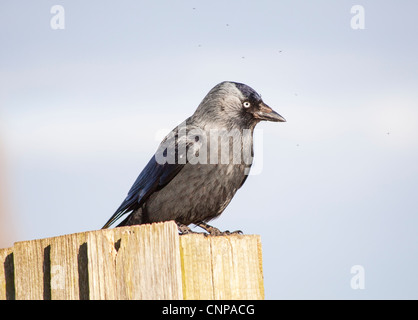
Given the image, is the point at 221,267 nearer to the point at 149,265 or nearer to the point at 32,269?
the point at 149,265

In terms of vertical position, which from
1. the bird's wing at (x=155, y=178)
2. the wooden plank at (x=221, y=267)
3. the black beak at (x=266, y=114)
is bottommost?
the wooden plank at (x=221, y=267)

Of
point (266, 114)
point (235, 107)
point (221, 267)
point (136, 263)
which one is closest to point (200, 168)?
point (235, 107)

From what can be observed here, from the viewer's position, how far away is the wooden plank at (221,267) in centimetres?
313

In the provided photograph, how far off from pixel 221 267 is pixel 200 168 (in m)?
2.98

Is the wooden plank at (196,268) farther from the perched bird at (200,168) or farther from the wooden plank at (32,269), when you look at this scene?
the perched bird at (200,168)

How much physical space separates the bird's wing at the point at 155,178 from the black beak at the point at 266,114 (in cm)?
96

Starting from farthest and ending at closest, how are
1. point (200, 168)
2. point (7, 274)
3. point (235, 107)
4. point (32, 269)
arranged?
point (235, 107)
point (200, 168)
point (7, 274)
point (32, 269)

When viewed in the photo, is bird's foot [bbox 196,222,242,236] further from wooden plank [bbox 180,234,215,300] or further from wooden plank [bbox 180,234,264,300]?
wooden plank [bbox 180,234,215,300]

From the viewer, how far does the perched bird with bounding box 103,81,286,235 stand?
6180mm

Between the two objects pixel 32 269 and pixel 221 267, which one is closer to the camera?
pixel 221 267

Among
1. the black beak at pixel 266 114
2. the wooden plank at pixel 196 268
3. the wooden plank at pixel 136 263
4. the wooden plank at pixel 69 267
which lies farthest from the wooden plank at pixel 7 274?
the black beak at pixel 266 114

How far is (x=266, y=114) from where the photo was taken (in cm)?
689

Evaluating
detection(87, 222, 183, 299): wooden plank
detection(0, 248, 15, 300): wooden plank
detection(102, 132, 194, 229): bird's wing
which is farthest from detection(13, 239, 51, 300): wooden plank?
detection(102, 132, 194, 229): bird's wing

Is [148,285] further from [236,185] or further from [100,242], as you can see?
[236,185]
